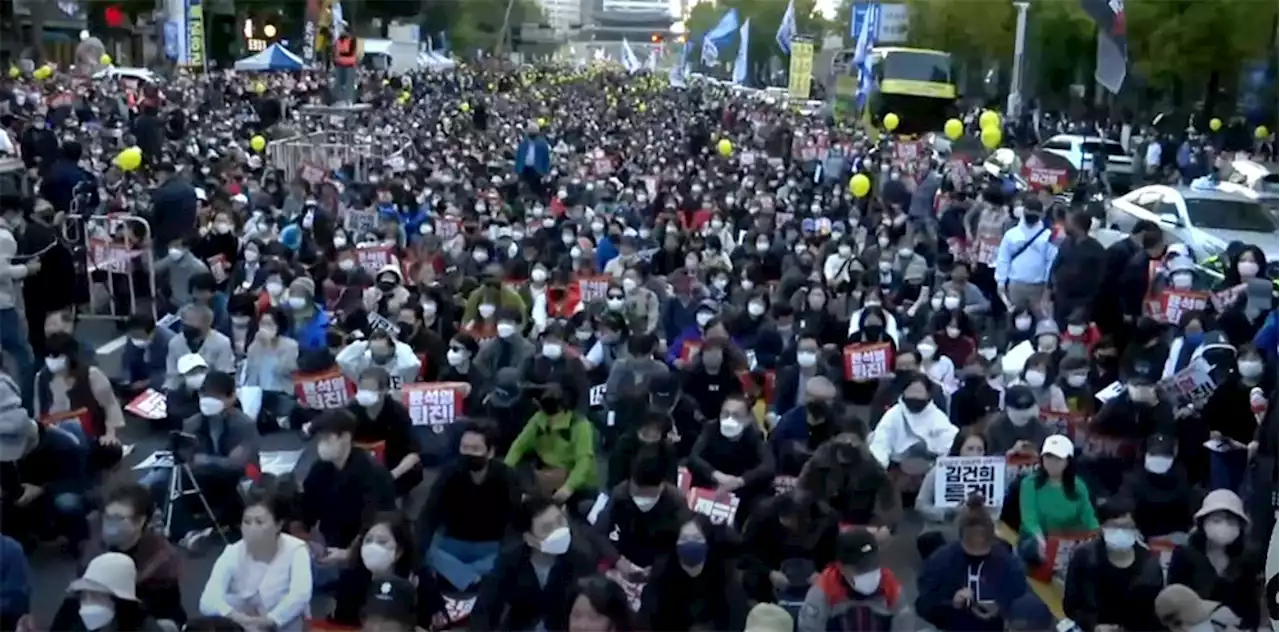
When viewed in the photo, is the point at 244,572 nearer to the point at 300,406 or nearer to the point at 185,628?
the point at 185,628

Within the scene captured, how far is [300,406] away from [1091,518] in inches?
191

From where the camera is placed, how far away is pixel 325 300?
1342 centimetres

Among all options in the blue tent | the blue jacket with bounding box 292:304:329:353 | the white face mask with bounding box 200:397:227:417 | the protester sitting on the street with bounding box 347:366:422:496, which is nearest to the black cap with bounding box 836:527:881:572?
the protester sitting on the street with bounding box 347:366:422:496

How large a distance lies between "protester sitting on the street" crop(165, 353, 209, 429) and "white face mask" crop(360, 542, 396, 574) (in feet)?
11.2

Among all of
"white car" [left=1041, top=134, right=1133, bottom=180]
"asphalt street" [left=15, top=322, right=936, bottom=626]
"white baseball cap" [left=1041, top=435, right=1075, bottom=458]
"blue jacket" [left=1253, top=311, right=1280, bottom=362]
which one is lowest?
"white car" [left=1041, top=134, right=1133, bottom=180]

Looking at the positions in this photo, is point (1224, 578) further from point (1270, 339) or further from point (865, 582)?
point (1270, 339)

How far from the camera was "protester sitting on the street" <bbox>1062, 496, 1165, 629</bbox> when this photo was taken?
690 centimetres

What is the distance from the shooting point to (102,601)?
20.3ft

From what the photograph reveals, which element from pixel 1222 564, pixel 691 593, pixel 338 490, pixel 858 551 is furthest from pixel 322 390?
pixel 1222 564

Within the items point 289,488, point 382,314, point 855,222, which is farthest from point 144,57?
point 289,488

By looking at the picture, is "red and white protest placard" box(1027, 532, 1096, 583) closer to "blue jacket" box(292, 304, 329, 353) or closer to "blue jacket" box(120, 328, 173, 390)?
"blue jacket" box(292, 304, 329, 353)

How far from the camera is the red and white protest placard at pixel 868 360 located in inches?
448

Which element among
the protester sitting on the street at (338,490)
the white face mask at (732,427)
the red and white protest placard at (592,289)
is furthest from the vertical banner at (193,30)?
the protester sitting on the street at (338,490)

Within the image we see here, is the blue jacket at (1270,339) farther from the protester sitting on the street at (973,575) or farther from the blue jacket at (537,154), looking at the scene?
the blue jacket at (537,154)
